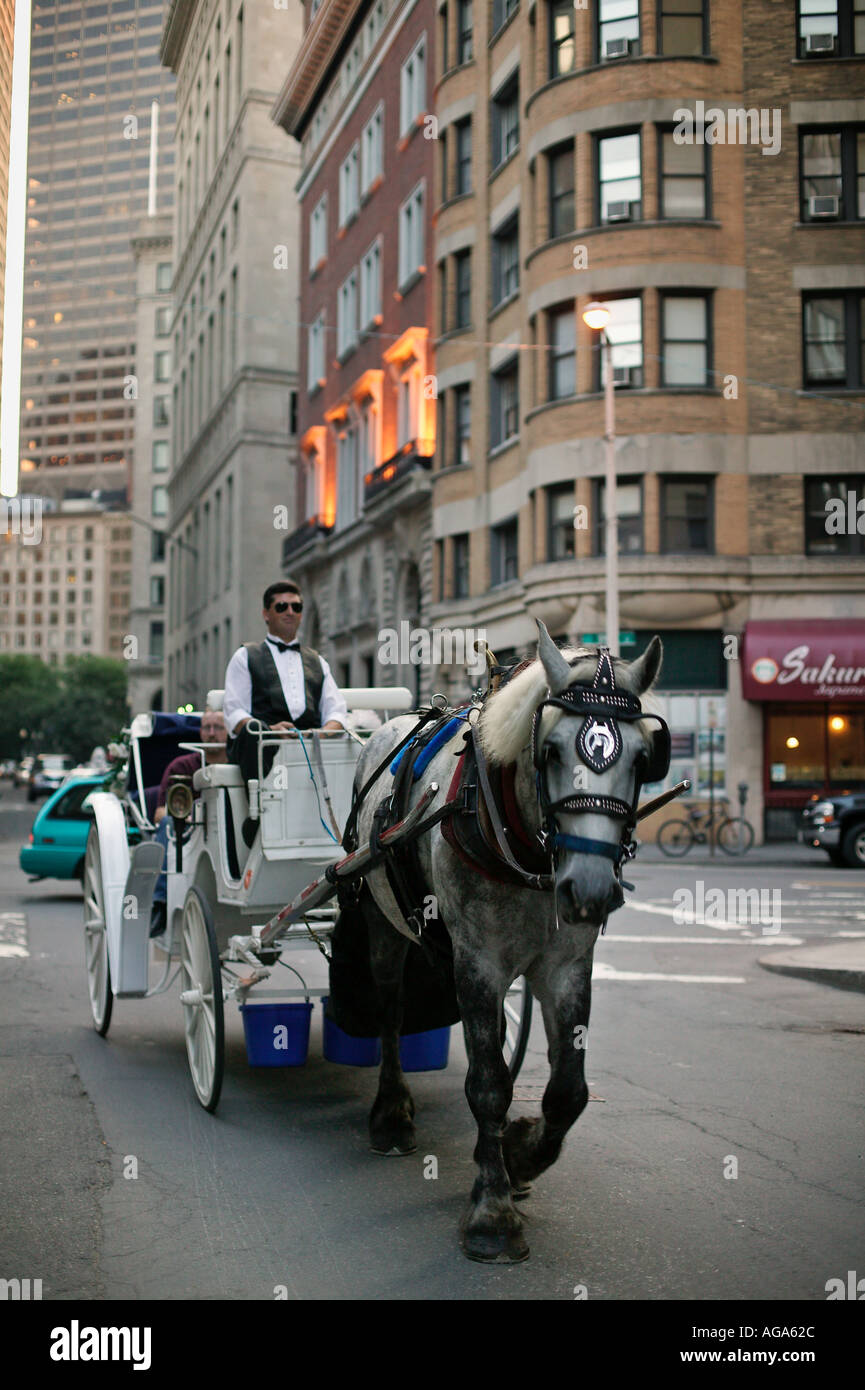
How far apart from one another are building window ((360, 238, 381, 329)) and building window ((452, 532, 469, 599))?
10574 millimetres

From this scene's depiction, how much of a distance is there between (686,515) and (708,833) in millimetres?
6799

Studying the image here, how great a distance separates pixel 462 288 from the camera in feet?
118

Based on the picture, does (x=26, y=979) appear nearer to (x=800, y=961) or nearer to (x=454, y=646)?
(x=800, y=961)

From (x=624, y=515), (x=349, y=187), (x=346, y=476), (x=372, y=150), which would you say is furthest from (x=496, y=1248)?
(x=349, y=187)

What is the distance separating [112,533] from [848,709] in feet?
509

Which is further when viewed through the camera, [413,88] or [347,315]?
[347,315]

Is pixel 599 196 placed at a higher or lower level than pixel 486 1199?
higher

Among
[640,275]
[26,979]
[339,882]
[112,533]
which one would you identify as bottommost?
[26,979]

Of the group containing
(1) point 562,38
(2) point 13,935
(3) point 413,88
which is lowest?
(2) point 13,935

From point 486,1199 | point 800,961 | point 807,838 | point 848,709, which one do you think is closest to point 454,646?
point 848,709

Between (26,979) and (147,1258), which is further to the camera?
(26,979)

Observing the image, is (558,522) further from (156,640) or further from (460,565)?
(156,640)

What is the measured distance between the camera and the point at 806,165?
96.0ft

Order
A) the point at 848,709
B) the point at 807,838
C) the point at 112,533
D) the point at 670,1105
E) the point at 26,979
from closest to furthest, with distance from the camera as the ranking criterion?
the point at 670,1105
the point at 26,979
the point at 807,838
the point at 848,709
the point at 112,533
